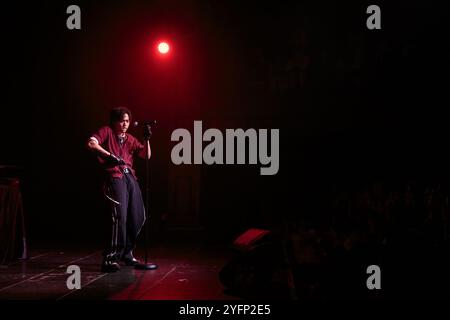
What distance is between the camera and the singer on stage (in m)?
5.65

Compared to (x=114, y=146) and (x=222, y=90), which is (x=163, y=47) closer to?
(x=222, y=90)

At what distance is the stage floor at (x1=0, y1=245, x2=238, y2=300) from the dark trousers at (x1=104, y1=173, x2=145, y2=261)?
238mm

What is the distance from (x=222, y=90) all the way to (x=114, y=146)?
4.57 m

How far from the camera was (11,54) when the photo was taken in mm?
9156

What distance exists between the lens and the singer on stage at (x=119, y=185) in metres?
5.65

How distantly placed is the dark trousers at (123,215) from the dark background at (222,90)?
3.22 meters

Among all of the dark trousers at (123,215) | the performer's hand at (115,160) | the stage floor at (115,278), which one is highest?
the performer's hand at (115,160)

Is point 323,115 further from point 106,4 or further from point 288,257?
point 288,257

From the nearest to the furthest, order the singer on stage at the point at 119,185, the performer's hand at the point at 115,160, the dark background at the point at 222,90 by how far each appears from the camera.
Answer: the performer's hand at the point at 115,160
the singer on stage at the point at 119,185
the dark background at the point at 222,90

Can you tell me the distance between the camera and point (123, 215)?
5746mm
